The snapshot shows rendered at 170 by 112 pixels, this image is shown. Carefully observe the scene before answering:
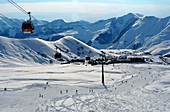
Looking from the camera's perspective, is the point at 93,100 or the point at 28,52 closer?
the point at 93,100

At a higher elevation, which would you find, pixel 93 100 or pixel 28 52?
pixel 28 52

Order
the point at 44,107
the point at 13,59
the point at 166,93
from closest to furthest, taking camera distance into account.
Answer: the point at 44,107
the point at 166,93
the point at 13,59

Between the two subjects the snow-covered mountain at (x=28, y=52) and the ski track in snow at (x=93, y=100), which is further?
the snow-covered mountain at (x=28, y=52)

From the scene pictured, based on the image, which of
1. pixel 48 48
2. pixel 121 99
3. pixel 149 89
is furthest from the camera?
pixel 48 48

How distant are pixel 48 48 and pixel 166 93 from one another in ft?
485

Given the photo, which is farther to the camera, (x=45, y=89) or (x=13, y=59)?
(x=13, y=59)

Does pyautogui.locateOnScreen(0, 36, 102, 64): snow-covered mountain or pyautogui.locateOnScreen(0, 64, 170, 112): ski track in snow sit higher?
pyautogui.locateOnScreen(0, 36, 102, 64): snow-covered mountain

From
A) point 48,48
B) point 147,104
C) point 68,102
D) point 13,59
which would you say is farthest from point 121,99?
point 48,48

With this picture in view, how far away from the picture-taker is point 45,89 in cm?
4200

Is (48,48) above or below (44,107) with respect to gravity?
above

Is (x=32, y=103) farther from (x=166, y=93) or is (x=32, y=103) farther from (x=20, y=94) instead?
(x=166, y=93)

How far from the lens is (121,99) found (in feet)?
119

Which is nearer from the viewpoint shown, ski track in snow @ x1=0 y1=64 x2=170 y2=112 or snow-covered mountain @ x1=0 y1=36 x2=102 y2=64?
ski track in snow @ x1=0 y1=64 x2=170 y2=112

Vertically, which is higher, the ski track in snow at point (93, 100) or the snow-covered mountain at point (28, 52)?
the snow-covered mountain at point (28, 52)
